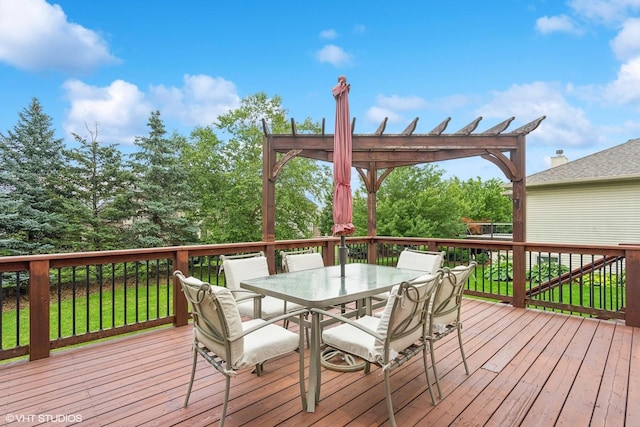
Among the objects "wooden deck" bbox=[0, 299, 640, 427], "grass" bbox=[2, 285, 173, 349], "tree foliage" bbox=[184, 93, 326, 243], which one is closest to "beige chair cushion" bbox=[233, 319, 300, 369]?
"wooden deck" bbox=[0, 299, 640, 427]

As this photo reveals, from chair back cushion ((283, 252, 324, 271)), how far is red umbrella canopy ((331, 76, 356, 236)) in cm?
65

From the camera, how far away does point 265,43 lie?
850cm

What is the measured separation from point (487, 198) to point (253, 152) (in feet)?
77.4

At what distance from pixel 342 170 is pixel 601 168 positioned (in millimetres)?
10208

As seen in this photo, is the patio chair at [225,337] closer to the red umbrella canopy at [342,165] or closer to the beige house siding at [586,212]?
the red umbrella canopy at [342,165]

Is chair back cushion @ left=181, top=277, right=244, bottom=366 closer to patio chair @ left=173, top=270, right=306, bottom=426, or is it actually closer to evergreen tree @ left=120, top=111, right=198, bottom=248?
patio chair @ left=173, top=270, right=306, bottom=426

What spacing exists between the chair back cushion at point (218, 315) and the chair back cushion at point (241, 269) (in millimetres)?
1158

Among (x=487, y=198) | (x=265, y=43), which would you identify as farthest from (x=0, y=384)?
(x=487, y=198)

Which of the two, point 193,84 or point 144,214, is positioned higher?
point 193,84

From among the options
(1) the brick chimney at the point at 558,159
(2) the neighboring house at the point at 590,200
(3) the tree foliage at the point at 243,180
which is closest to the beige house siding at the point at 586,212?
(2) the neighboring house at the point at 590,200

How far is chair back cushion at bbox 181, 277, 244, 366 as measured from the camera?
1930 mm

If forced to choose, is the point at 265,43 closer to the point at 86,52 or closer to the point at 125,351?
the point at 86,52

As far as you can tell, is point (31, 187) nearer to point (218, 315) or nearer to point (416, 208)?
point (218, 315)

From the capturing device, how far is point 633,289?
4059 millimetres
